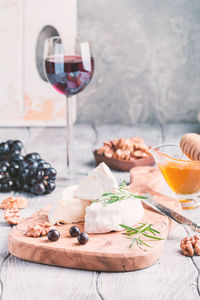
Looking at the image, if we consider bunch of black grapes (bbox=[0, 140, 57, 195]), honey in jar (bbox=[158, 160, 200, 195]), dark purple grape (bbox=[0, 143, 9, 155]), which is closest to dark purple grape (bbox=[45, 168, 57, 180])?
bunch of black grapes (bbox=[0, 140, 57, 195])

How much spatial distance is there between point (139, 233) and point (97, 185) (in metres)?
0.17

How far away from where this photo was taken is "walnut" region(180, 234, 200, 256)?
1.05 metres

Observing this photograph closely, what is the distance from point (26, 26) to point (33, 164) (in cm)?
101

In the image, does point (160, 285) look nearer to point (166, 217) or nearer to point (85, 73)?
point (166, 217)

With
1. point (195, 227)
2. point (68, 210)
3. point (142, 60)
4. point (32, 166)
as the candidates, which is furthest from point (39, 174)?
point (142, 60)

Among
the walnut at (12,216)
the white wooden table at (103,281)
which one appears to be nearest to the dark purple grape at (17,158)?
the walnut at (12,216)

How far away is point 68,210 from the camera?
3.79 ft

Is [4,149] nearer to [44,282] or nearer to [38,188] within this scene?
[38,188]

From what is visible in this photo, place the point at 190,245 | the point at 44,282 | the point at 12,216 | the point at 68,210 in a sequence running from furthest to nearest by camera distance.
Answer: the point at 12,216 → the point at 68,210 → the point at 190,245 → the point at 44,282

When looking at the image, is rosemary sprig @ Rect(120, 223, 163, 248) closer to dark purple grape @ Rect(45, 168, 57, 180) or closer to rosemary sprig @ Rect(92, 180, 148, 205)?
rosemary sprig @ Rect(92, 180, 148, 205)

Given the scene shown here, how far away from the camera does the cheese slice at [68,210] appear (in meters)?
1.15

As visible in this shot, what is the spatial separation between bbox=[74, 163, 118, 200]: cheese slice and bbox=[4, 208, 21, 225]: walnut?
189mm

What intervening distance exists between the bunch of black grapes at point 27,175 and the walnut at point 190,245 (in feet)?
1.73

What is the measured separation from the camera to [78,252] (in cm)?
98
